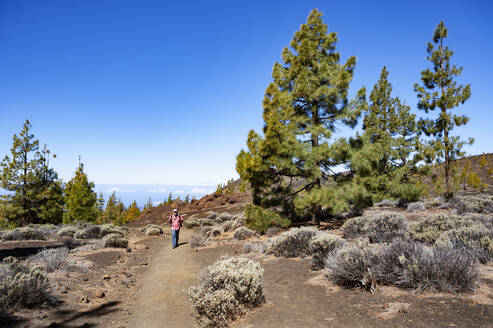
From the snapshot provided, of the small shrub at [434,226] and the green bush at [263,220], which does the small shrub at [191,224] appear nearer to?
the green bush at [263,220]

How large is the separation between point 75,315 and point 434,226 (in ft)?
32.4

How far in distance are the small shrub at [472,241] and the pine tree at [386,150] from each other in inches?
260

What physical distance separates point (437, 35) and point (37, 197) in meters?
40.5

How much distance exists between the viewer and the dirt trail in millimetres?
5633

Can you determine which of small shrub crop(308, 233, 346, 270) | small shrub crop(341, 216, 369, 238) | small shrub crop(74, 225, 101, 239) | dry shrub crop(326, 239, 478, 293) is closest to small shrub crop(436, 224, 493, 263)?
dry shrub crop(326, 239, 478, 293)

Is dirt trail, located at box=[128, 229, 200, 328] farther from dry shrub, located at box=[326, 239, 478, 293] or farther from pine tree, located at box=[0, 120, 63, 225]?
pine tree, located at box=[0, 120, 63, 225]

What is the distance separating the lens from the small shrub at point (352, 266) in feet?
17.5

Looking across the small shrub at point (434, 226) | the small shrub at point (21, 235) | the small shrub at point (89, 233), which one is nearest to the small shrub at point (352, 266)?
the small shrub at point (434, 226)

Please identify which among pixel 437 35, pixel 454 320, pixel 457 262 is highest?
pixel 437 35

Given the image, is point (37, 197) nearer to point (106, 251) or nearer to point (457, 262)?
point (106, 251)

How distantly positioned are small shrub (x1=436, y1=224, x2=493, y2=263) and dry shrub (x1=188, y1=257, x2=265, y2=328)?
423 centimetres

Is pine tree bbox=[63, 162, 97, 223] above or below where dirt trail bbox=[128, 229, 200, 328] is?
above

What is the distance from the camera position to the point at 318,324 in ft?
13.3

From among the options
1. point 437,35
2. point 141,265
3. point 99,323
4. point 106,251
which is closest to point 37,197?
point 106,251
